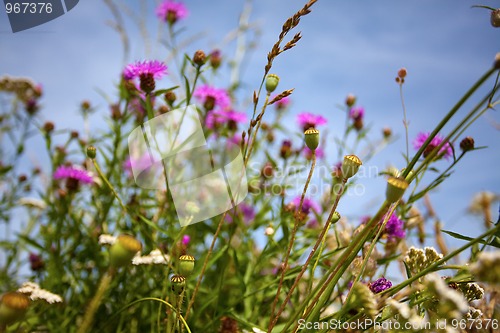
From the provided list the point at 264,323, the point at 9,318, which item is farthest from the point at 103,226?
the point at 9,318

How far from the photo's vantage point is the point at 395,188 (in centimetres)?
40

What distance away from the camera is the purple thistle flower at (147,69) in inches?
35.0

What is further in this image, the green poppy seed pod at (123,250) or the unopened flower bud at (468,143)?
the unopened flower bud at (468,143)

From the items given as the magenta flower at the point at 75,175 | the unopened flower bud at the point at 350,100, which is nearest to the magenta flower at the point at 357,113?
the unopened flower bud at the point at 350,100

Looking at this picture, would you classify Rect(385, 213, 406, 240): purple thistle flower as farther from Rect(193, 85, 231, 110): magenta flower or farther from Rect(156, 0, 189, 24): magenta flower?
Rect(156, 0, 189, 24): magenta flower

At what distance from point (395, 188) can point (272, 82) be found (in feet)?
1.10

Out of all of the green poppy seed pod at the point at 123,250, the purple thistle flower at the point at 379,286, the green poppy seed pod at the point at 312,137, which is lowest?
the purple thistle flower at the point at 379,286

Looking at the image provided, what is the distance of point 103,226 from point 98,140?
28 cm

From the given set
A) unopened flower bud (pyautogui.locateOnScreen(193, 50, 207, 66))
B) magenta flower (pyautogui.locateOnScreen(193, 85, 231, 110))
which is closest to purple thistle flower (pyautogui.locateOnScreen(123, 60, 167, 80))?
unopened flower bud (pyautogui.locateOnScreen(193, 50, 207, 66))

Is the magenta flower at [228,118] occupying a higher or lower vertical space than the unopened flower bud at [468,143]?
higher

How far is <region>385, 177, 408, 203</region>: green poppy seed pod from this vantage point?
15.7 inches

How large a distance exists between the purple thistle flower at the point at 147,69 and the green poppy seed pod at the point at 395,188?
0.63 m

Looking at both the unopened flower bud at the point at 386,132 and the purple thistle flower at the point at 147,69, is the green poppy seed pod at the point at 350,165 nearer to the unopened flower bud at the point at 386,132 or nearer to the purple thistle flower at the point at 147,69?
the purple thistle flower at the point at 147,69

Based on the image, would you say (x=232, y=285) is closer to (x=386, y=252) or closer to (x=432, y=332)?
(x=386, y=252)
